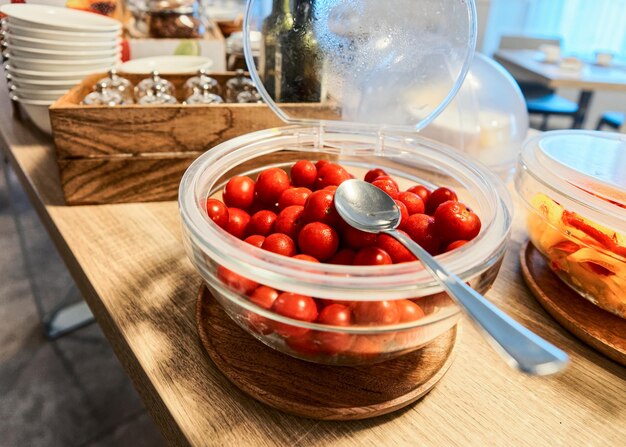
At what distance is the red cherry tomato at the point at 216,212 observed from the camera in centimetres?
46

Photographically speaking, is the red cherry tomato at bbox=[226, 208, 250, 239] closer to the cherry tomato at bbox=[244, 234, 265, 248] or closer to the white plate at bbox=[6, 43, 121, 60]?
the cherry tomato at bbox=[244, 234, 265, 248]

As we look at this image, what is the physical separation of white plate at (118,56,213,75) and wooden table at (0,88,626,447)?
0.44 meters

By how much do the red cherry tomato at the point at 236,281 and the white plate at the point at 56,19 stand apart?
66 centimetres

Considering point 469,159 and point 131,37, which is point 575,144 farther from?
point 131,37

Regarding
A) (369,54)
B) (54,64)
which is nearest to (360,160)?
(369,54)

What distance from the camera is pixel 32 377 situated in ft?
4.13

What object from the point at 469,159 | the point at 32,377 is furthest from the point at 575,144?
the point at 32,377

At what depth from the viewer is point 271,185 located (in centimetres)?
52

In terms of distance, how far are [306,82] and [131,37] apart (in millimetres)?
714

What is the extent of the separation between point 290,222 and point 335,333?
0.46ft

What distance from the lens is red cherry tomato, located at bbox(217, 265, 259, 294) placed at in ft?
1.20

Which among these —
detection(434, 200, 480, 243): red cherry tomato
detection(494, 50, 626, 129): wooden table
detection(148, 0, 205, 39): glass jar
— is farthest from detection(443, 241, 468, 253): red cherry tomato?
detection(494, 50, 626, 129): wooden table

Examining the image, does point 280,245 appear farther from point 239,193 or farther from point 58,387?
point 58,387

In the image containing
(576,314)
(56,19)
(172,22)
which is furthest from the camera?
(172,22)
